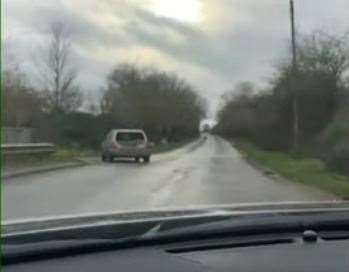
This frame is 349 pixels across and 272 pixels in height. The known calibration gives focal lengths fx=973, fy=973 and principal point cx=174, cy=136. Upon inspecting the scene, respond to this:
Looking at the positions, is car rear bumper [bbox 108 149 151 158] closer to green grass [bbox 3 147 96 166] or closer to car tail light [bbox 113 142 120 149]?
car tail light [bbox 113 142 120 149]

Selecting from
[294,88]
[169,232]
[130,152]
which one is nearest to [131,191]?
[169,232]

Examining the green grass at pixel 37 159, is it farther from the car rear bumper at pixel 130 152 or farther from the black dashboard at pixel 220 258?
the black dashboard at pixel 220 258

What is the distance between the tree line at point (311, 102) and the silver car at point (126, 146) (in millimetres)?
7743

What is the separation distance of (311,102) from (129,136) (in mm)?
12889

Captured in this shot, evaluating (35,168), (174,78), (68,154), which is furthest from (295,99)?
(174,78)

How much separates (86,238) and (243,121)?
3082 inches

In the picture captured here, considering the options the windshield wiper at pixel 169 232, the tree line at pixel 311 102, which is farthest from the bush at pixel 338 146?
the windshield wiper at pixel 169 232

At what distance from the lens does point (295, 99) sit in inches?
1965

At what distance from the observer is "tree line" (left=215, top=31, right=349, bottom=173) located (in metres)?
42.9

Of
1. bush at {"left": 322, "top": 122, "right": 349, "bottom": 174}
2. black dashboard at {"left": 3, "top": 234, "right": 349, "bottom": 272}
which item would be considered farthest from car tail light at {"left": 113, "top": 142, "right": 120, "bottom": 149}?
black dashboard at {"left": 3, "top": 234, "right": 349, "bottom": 272}

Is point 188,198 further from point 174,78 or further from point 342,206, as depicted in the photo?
point 174,78

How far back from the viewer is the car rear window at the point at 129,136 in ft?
143

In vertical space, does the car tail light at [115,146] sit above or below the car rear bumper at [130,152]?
above

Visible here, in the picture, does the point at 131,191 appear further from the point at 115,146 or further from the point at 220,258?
the point at 115,146
